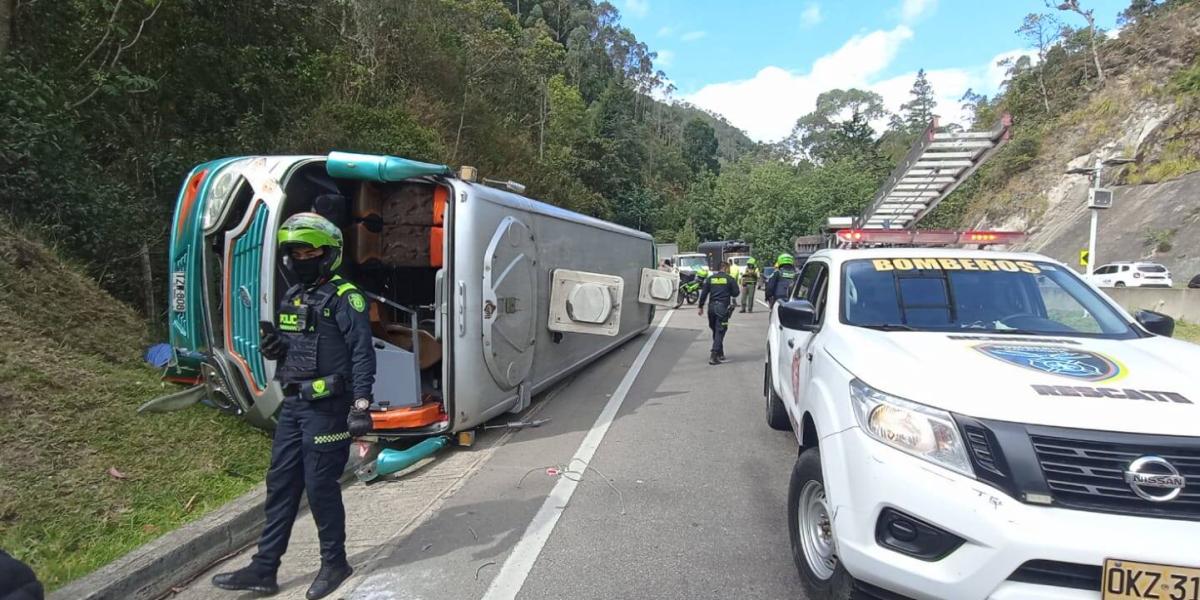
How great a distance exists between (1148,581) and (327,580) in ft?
11.7

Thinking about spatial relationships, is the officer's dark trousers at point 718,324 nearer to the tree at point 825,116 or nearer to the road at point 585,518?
the road at point 585,518

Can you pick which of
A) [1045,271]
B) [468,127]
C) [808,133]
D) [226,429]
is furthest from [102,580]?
[808,133]

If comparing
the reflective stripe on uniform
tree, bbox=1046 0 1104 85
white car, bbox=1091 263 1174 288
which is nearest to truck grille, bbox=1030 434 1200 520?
the reflective stripe on uniform

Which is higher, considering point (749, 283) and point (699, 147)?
point (699, 147)

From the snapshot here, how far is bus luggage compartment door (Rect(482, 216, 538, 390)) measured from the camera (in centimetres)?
593

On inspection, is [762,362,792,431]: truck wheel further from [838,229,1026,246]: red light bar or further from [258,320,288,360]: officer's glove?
[838,229,1026,246]: red light bar

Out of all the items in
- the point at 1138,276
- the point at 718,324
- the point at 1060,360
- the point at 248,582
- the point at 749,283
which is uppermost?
the point at 1138,276

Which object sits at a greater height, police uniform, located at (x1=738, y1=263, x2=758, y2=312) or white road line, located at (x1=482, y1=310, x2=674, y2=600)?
police uniform, located at (x1=738, y1=263, x2=758, y2=312)

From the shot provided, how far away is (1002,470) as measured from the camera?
2.39 meters

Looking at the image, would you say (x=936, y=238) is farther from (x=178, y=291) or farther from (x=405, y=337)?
(x=178, y=291)

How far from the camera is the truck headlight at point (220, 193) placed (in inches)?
208

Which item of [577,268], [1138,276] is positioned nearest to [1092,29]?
[1138,276]

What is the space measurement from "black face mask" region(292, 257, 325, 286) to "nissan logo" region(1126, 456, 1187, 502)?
3692mm

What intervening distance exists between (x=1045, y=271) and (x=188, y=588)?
17.5ft
